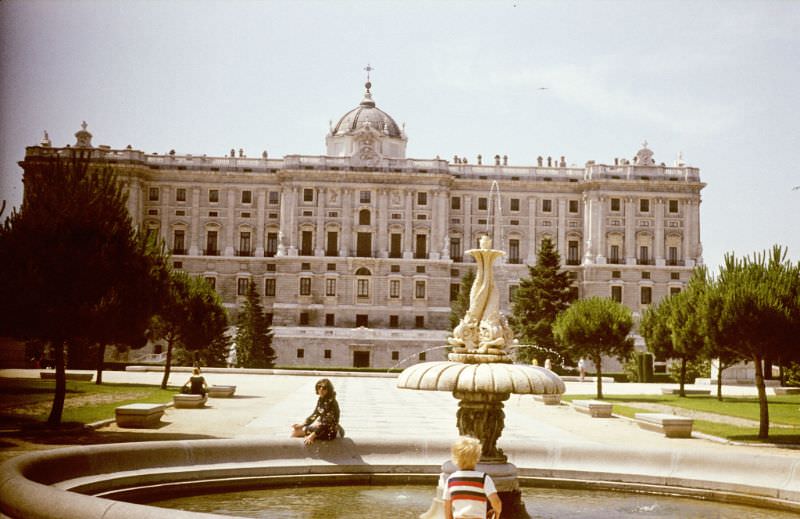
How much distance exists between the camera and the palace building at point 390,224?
70250 mm

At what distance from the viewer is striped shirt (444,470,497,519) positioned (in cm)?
639

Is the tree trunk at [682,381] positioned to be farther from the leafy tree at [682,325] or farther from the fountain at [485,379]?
the fountain at [485,379]

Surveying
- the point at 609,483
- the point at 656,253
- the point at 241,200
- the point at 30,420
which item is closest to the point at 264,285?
the point at 241,200

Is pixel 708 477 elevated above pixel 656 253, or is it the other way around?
pixel 656 253

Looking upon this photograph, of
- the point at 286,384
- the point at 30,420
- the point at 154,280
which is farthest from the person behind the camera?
the point at 286,384

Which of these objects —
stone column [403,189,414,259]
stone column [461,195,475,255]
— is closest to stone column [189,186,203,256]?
stone column [403,189,414,259]

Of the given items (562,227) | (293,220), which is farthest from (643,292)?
(293,220)

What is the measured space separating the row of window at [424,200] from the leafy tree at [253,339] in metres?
17.7

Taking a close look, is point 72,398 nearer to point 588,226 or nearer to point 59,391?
point 59,391

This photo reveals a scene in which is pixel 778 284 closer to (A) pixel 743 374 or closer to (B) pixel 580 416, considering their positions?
(B) pixel 580 416

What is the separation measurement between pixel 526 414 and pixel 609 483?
13226 millimetres

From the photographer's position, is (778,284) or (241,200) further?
(241,200)

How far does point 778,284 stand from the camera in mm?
18984

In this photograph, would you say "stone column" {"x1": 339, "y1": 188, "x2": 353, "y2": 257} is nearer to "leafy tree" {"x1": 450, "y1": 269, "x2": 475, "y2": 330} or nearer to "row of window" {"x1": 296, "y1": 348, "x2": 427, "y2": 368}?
"row of window" {"x1": 296, "y1": 348, "x2": 427, "y2": 368}
